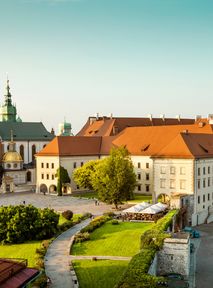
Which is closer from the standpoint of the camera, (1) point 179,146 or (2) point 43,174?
(1) point 179,146

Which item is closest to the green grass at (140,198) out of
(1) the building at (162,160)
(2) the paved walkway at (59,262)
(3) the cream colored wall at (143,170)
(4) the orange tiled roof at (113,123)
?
(1) the building at (162,160)

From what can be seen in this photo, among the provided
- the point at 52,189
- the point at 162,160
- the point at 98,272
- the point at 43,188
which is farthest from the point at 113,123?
the point at 98,272

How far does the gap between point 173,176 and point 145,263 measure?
36.1 metres

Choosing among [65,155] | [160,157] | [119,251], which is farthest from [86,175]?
[119,251]

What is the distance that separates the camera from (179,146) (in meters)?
66.3

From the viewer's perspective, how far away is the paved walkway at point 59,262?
31.8 metres

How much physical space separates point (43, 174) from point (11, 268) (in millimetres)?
68445

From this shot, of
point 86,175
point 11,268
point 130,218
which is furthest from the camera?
point 86,175

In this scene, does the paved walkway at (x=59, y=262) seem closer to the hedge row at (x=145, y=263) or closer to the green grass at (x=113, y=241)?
the green grass at (x=113, y=241)

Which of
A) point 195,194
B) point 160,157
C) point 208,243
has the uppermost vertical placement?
point 160,157

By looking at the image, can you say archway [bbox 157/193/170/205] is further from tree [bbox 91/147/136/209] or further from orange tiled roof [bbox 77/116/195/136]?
orange tiled roof [bbox 77/116/195/136]

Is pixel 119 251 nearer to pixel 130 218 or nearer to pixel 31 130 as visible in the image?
pixel 130 218

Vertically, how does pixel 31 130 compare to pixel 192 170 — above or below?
above

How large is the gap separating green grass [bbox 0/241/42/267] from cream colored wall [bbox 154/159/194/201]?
2677 cm
